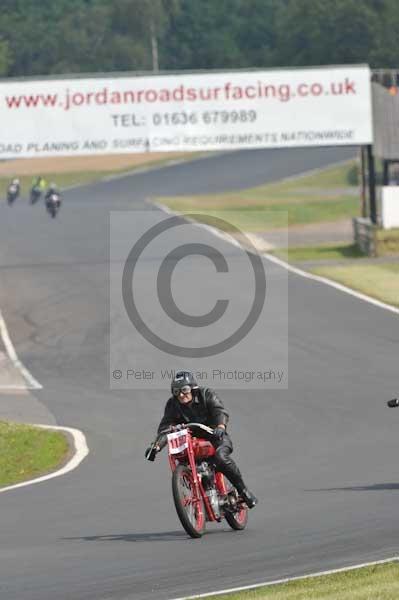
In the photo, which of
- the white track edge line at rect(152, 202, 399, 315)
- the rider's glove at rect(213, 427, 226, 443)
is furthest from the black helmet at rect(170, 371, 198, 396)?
the white track edge line at rect(152, 202, 399, 315)

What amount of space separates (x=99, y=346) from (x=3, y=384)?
3575 mm

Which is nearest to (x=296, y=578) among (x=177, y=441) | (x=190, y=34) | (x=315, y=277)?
(x=177, y=441)

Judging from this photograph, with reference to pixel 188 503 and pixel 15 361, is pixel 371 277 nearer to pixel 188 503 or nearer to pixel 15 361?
pixel 15 361

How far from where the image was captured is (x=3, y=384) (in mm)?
29406

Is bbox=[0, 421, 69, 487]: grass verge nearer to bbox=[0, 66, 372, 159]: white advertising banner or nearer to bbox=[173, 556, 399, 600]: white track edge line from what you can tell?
bbox=[173, 556, 399, 600]: white track edge line

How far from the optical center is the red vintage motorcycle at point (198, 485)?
509 inches

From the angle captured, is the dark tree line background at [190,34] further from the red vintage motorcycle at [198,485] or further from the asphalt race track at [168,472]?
the red vintage motorcycle at [198,485]

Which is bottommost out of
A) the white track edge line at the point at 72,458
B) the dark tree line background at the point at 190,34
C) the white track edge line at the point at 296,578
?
the white track edge line at the point at 72,458

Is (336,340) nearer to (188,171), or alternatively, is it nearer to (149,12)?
(188,171)

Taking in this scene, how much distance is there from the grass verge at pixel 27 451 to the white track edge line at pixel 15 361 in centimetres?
519

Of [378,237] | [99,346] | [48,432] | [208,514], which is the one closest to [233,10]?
[378,237]

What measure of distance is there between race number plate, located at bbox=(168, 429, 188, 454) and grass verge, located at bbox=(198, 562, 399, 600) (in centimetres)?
277

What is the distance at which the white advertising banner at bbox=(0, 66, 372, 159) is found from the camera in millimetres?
44156

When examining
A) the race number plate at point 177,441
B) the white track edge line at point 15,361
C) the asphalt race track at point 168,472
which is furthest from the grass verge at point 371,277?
Result: the race number plate at point 177,441
